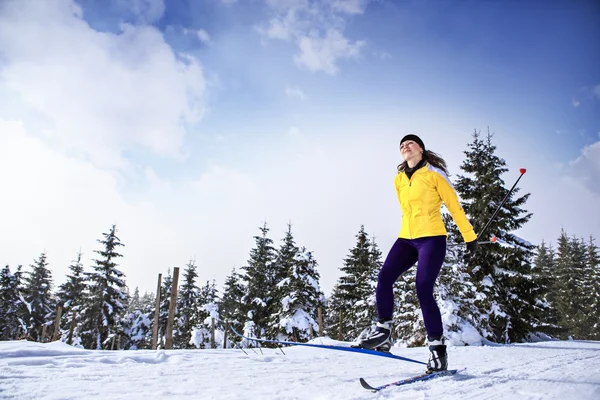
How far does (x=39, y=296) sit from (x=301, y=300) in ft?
118

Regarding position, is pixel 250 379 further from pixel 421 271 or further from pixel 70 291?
pixel 70 291

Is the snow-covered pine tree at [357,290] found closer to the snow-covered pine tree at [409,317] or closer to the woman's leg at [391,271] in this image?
the snow-covered pine tree at [409,317]

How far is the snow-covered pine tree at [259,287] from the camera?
25234 mm

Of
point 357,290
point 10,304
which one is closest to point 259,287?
point 357,290

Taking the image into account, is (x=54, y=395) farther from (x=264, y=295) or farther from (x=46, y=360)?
(x=264, y=295)

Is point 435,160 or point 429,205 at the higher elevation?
point 435,160

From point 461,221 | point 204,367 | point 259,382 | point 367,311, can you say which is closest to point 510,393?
point 461,221

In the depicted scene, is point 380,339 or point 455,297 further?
point 455,297

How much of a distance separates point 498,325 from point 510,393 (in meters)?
16.0

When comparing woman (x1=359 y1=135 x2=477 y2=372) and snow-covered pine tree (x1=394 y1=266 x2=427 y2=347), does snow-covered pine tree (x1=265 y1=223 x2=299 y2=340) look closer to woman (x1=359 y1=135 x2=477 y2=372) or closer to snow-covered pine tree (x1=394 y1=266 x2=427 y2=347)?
snow-covered pine tree (x1=394 y1=266 x2=427 y2=347)

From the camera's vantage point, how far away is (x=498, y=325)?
15.0 m

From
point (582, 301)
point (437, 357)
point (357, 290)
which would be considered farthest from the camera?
point (582, 301)

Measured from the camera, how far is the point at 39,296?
38188 mm

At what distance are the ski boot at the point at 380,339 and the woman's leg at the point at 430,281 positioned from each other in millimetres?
351
